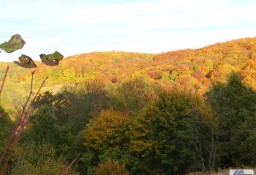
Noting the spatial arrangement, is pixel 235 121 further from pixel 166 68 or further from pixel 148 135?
pixel 166 68

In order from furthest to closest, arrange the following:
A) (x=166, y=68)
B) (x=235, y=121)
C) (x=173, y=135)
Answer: (x=166, y=68)
(x=173, y=135)
(x=235, y=121)

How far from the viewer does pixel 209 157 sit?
29.4 meters

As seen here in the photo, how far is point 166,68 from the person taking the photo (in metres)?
109

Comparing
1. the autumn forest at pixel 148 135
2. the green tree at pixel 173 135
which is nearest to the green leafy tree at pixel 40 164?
the autumn forest at pixel 148 135

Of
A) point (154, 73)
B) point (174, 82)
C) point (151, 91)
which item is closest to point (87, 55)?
point (154, 73)

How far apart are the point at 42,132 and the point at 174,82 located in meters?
57.8

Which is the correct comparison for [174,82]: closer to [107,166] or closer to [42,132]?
[42,132]

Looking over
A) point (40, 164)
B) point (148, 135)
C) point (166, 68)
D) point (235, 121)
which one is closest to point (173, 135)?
point (148, 135)

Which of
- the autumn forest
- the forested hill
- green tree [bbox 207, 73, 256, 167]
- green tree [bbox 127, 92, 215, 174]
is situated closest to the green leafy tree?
the autumn forest

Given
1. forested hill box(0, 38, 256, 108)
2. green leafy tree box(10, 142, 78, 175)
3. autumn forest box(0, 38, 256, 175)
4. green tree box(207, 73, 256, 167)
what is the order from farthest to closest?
1. forested hill box(0, 38, 256, 108)
2. autumn forest box(0, 38, 256, 175)
3. green tree box(207, 73, 256, 167)
4. green leafy tree box(10, 142, 78, 175)

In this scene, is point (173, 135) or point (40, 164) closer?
point (40, 164)

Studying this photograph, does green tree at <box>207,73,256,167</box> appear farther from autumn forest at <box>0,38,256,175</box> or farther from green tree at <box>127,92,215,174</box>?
green tree at <box>127,92,215,174</box>

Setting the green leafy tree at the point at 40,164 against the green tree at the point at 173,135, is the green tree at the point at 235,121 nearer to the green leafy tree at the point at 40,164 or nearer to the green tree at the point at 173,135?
the green tree at the point at 173,135

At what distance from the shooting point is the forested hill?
86250mm
